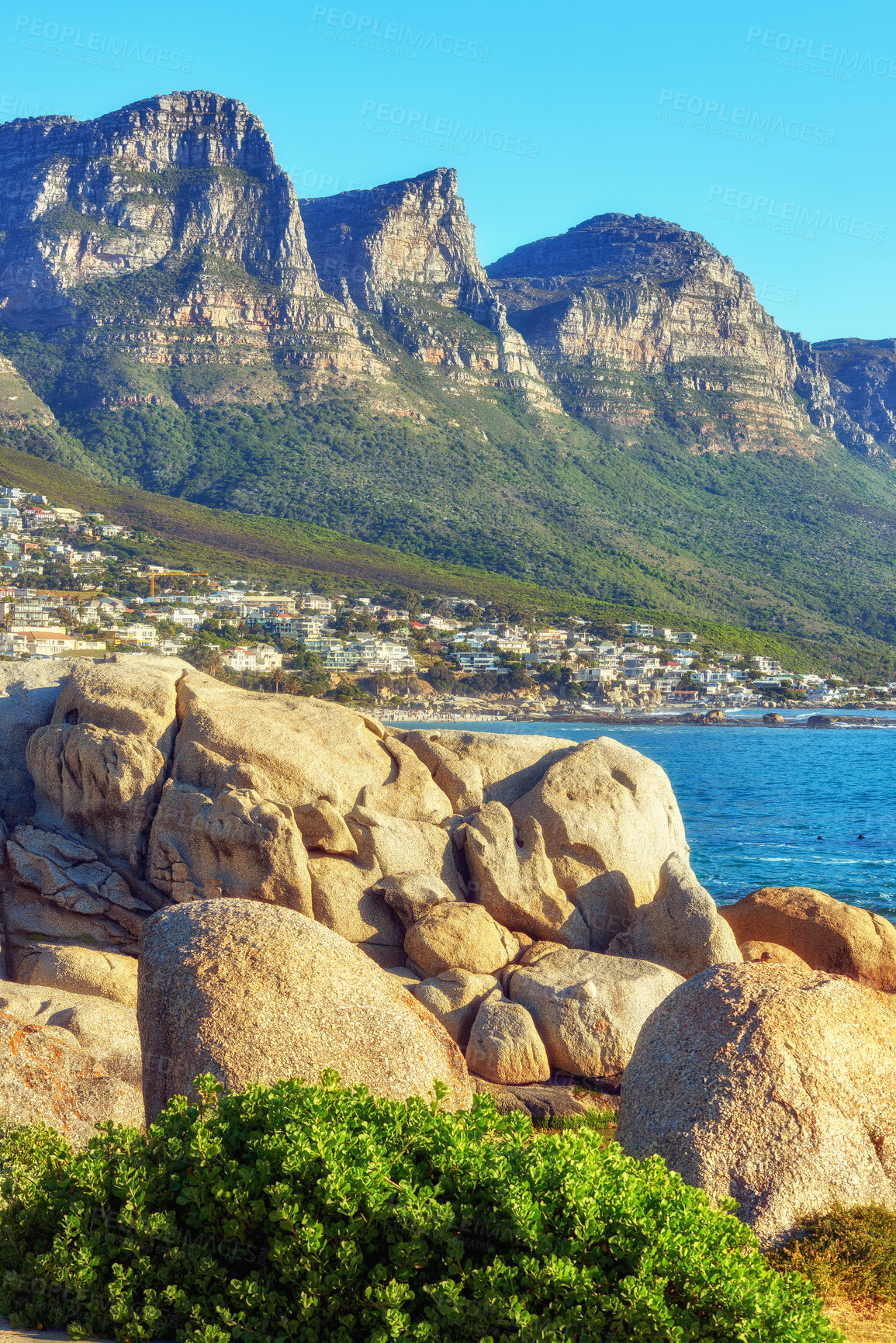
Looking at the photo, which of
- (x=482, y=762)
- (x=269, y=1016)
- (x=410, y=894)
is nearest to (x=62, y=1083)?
(x=269, y=1016)

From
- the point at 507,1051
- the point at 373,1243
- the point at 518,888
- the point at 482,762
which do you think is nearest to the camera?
the point at 373,1243

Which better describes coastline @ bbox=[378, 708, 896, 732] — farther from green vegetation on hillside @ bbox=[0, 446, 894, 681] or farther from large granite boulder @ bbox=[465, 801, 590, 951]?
large granite boulder @ bbox=[465, 801, 590, 951]

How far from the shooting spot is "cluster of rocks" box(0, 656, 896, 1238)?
8.59m

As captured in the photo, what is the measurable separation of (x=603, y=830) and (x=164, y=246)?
183619 mm

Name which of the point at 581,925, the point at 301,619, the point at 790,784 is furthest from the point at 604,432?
the point at 581,925

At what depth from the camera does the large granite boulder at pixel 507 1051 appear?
43.9ft

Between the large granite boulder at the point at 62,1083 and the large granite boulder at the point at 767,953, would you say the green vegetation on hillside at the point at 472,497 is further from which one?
the large granite boulder at the point at 62,1083

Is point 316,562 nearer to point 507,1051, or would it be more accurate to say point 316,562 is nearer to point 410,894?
point 410,894

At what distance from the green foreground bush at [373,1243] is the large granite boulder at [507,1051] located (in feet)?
22.9

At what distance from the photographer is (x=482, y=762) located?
62.6 feet

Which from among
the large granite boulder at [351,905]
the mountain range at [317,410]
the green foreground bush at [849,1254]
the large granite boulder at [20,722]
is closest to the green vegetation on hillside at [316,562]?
the mountain range at [317,410]

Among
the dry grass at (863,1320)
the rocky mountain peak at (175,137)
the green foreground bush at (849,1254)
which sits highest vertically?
the rocky mountain peak at (175,137)

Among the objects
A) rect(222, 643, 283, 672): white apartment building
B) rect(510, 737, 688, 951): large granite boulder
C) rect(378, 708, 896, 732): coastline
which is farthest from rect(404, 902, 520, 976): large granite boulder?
rect(378, 708, 896, 732): coastline

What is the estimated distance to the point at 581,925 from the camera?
56.9 ft
